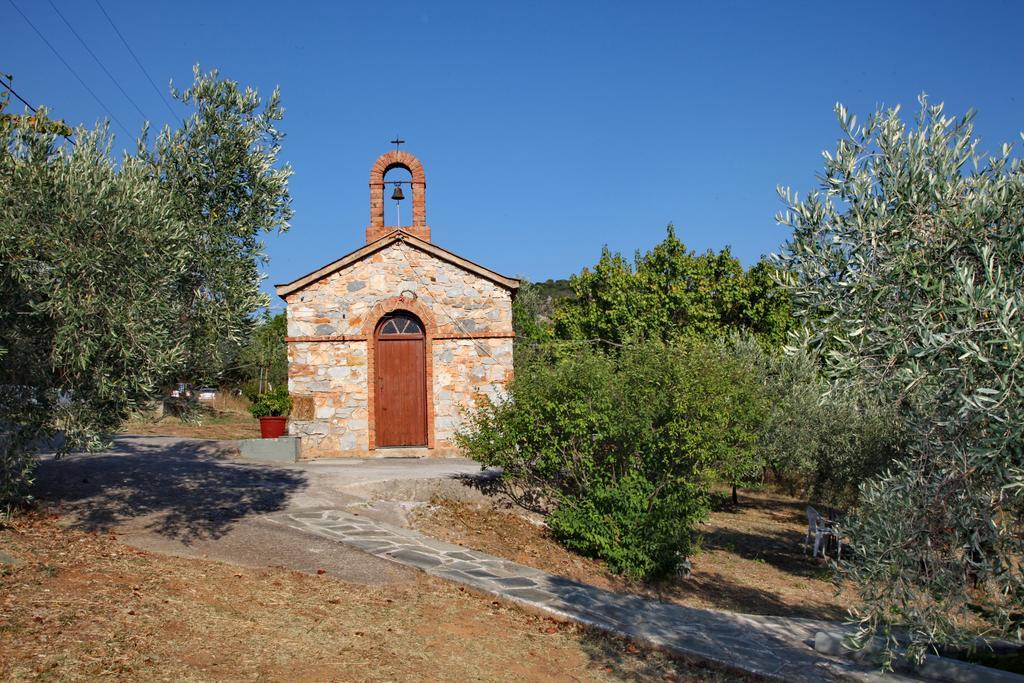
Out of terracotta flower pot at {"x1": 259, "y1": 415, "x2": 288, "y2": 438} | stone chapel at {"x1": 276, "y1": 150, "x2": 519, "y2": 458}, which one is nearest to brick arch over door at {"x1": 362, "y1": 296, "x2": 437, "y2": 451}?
stone chapel at {"x1": 276, "y1": 150, "x2": 519, "y2": 458}

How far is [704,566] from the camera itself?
11.8m

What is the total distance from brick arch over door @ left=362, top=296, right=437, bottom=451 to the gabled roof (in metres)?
1.10

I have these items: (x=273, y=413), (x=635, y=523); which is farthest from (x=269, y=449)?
(x=635, y=523)

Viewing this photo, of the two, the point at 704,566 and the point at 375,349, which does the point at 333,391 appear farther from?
the point at 704,566

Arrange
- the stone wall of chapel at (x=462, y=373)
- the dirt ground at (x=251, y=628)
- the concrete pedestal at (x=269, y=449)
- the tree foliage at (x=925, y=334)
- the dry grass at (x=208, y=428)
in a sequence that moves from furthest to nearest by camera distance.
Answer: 1. the dry grass at (x=208, y=428)
2. the stone wall of chapel at (x=462, y=373)
3. the concrete pedestal at (x=269, y=449)
4. the dirt ground at (x=251, y=628)
5. the tree foliage at (x=925, y=334)

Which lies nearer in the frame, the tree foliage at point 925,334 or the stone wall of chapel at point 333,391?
the tree foliage at point 925,334

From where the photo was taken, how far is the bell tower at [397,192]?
54.9ft

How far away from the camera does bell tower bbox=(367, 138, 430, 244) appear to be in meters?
16.7

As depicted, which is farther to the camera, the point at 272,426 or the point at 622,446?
the point at 272,426

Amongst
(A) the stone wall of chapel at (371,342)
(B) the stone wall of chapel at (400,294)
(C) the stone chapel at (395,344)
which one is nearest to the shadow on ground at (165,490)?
(A) the stone wall of chapel at (371,342)

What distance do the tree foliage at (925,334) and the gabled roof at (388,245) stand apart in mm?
11239

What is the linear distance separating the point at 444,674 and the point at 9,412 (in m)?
5.07

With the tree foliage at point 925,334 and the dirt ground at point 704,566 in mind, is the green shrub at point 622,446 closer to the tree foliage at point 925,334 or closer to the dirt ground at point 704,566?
the dirt ground at point 704,566

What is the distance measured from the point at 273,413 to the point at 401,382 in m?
2.71
